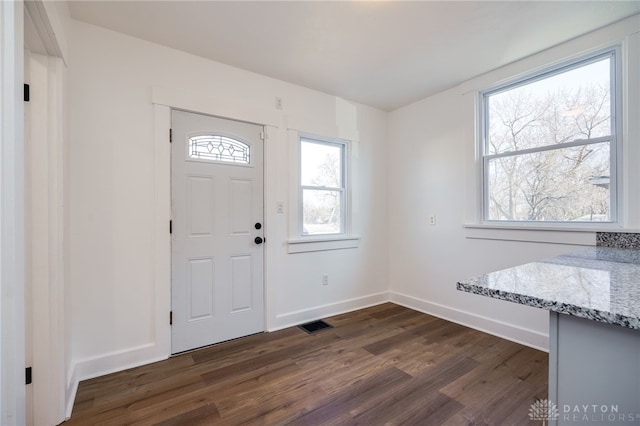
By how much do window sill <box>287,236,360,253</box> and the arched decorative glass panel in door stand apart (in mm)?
982

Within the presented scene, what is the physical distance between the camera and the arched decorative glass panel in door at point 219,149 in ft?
8.22

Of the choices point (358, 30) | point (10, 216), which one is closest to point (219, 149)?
point (358, 30)

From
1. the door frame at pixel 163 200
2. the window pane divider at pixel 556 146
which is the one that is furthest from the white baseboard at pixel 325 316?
the window pane divider at pixel 556 146

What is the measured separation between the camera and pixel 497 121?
286cm

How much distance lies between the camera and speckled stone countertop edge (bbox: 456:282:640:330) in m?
0.62

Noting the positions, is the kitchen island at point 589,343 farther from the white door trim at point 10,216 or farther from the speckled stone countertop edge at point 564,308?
the white door trim at point 10,216

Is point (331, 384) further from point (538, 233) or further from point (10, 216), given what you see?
point (538, 233)

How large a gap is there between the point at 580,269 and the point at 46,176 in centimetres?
262

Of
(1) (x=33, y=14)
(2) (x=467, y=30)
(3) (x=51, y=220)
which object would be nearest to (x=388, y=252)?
(2) (x=467, y=30)

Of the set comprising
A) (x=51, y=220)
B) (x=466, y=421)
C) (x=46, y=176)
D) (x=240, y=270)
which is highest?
(x=46, y=176)

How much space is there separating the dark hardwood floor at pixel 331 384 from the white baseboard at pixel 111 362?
7 centimetres

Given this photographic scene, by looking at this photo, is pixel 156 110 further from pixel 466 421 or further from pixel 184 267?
pixel 466 421

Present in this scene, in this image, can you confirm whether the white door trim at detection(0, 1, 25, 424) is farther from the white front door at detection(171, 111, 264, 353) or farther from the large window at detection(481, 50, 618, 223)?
the large window at detection(481, 50, 618, 223)

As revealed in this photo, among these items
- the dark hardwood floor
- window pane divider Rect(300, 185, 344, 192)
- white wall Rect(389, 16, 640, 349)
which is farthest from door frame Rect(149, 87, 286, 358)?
white wall Rect(389, 16, 640, 349)
